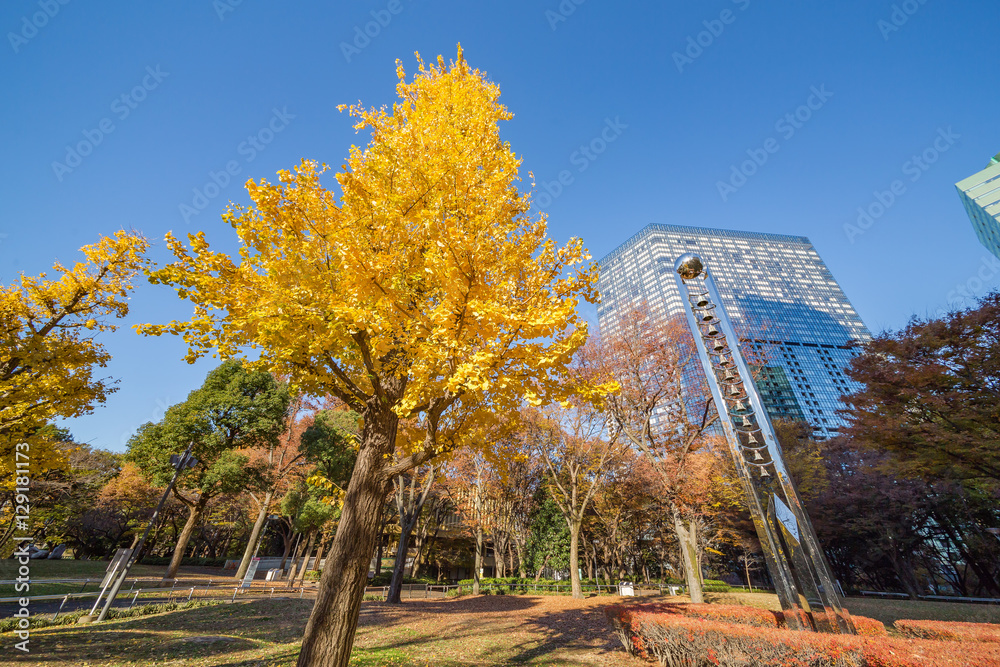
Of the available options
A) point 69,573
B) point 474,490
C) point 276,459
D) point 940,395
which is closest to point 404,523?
point 474,490

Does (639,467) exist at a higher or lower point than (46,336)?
higher

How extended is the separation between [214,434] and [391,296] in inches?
738

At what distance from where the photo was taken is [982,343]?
10.1m

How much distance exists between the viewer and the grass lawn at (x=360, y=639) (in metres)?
6.11

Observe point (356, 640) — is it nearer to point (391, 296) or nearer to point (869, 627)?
point (391, 296)

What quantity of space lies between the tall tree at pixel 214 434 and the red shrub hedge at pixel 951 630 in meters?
22.1

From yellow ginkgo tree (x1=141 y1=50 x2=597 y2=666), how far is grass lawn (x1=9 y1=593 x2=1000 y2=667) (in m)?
3.89

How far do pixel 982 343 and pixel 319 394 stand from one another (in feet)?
53.6

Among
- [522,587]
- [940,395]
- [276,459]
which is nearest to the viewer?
[940,395]

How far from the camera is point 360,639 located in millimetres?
8023

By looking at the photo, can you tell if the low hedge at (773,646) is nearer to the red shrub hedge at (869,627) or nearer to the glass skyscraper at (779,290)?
the red shrub hedge at (869,627)

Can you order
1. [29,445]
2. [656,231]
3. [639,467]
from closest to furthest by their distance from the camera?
[29,445]
[639,467]
[656,231]

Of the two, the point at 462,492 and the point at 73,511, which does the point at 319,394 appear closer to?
the point at 462,492

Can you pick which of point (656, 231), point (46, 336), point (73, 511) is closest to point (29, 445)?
point (46, 336)
